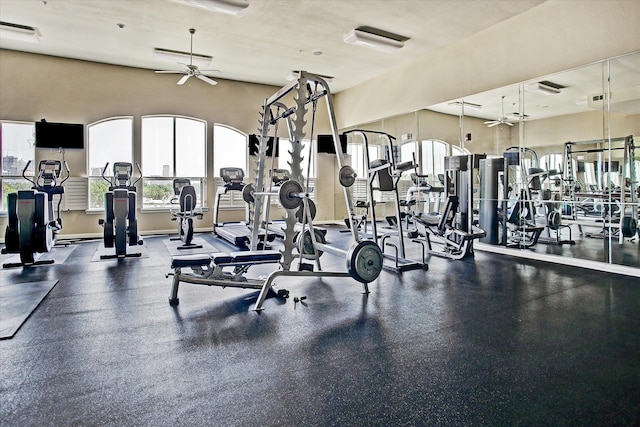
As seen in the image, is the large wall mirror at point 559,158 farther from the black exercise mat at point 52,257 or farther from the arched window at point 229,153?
the black exercise mat at point 52,257

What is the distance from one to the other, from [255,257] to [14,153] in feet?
20.8

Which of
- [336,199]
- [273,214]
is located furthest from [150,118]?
[336,199]

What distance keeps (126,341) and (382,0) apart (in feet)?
15.9

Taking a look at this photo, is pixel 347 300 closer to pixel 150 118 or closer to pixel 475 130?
pixel 475 130

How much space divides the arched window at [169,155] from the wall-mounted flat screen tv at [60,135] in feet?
3.91

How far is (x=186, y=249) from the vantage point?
6.25 m

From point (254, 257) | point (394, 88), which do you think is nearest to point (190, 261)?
point (254, 257)

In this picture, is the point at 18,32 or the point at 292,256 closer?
the point at 292,256

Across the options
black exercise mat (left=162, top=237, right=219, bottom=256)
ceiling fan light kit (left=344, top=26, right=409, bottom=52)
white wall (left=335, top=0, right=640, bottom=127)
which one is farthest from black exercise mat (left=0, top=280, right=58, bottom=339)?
white wall (left=335, top=0, right=640, bottom=127)

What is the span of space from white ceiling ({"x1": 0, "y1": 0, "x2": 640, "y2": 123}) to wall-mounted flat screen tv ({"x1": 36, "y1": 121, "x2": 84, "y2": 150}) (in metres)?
1.33

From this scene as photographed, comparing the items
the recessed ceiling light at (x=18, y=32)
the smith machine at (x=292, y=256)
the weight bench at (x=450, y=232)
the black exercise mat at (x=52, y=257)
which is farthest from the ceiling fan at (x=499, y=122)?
the recessed ceiling light at (x=18, y=32)

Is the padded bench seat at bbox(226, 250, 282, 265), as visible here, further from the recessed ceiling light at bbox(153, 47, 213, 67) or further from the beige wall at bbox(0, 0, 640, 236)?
the recessed ceiling light at bbox(153, 47, 213, 67)

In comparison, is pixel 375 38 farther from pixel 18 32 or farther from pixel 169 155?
pixel 18 32

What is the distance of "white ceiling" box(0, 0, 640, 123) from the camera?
16.8 feet
